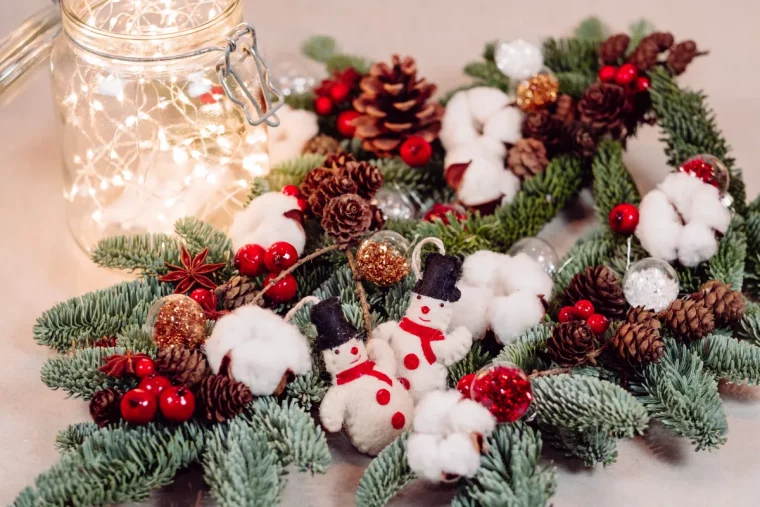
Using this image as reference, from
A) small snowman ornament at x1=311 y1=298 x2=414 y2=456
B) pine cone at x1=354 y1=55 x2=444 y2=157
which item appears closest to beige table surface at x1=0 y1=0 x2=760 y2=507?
small snowman ornament at x1=311 y1=298 x2=414 y2=456

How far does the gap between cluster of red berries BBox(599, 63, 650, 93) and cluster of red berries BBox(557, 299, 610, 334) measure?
0.46 meters

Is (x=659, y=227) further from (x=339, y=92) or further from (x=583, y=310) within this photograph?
(x=339, y=92)

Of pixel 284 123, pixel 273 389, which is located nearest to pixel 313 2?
pixel 284 123

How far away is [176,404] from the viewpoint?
2.82ft

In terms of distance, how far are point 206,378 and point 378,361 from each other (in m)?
0.18

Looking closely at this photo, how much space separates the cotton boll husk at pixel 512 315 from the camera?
993 mm

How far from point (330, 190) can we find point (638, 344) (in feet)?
1.33

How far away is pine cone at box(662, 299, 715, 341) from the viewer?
96 centimetres

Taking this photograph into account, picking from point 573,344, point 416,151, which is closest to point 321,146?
point 416,151

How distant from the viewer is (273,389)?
0.90 m

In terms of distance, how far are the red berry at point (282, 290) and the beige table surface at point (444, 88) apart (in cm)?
19

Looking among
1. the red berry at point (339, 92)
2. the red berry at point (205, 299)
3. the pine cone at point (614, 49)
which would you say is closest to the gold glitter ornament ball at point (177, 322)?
the red berry at point (205, 299)

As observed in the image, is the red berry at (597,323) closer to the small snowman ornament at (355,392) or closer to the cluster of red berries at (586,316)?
the cluster of red berries at (586,316)

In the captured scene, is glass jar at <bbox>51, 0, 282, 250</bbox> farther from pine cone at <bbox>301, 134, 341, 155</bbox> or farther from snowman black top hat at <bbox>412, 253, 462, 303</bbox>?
snowman black top hat at <bbox>412, 253, 462, 303</bbox>
